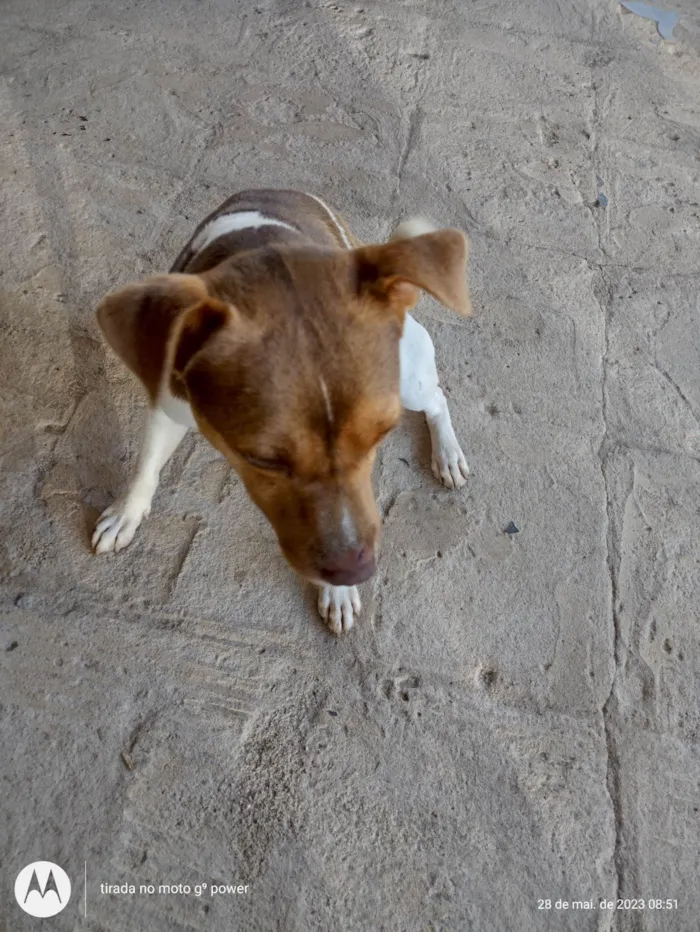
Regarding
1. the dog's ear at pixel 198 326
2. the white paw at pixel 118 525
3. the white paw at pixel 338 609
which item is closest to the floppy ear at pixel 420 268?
the dog's ear at pixel 198 326

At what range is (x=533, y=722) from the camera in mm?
2766

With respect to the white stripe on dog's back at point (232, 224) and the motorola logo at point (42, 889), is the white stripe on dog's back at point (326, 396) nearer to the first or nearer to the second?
the white stripe on dog's back at point (232, 224)

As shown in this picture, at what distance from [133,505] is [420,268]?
1605 mm

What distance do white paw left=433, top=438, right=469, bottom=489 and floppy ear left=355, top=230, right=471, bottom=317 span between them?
3.85 feet

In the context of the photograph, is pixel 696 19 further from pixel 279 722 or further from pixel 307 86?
pixel 279 722

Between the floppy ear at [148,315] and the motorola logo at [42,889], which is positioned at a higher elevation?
the floppy ear at [148,315]

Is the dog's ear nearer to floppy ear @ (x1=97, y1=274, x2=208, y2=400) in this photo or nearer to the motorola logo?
floppy ear @ (x1=97, y1=274, x2=208, y2=400)

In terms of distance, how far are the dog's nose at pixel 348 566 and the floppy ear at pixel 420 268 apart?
2.44 ft

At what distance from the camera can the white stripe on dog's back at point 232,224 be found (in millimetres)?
2713

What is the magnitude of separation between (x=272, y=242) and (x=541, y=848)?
7.57 ft

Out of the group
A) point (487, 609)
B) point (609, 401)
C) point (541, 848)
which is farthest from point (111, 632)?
point (609, 401)

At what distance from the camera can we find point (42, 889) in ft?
7.69

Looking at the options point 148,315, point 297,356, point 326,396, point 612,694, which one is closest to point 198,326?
point 148,315

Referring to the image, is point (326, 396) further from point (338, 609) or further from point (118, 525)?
point (118, 525)
